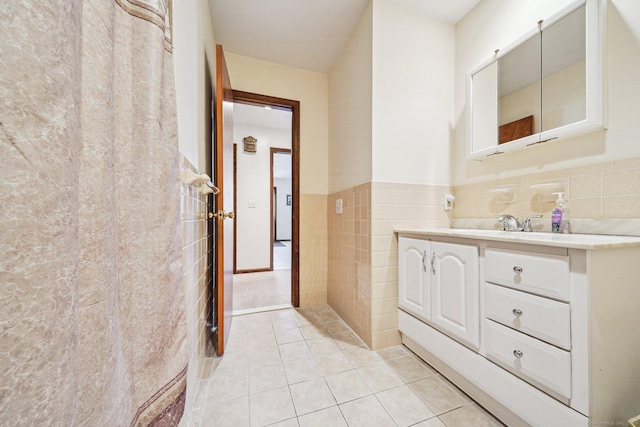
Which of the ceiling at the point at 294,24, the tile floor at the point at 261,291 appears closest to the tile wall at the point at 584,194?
the ceiling at the point at 294,24

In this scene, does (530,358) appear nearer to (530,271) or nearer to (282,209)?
(530,271)

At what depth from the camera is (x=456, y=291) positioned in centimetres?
119

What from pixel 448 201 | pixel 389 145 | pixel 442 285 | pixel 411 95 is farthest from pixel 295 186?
pixel 442 285

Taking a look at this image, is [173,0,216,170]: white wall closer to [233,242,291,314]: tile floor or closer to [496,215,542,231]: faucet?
[233,242,291,314]: tile floor

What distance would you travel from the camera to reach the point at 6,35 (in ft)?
0.64

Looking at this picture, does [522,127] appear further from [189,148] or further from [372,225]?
[189,148]

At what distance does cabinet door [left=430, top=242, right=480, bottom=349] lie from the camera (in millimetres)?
1108

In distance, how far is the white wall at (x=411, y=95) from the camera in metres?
1.61

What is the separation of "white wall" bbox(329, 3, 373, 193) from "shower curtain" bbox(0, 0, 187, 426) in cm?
138

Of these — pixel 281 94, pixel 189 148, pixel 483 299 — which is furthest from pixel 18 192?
pixel 281 94

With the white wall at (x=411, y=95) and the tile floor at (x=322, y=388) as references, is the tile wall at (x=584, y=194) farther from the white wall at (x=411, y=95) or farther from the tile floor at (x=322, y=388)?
the tile floor at (x=322, y=388)

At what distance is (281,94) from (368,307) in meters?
2.17

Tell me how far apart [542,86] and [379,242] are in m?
1.32

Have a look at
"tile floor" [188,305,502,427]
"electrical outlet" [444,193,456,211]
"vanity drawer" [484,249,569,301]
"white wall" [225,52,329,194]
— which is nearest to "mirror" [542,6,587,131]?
"electrical outlet" [444,193,456,211]
